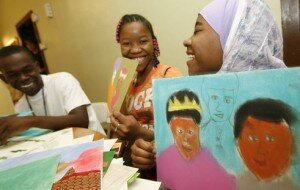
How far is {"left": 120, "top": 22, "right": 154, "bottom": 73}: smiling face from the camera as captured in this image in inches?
49.7

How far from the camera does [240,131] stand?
46 cm

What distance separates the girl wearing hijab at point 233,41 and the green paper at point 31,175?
20 centimetres

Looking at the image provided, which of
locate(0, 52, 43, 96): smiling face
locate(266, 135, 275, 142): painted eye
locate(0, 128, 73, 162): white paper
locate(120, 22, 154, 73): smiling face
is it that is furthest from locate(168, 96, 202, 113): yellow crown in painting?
locate(0, 52, 43, 96): smiling face

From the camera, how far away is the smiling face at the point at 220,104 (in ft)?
1.57

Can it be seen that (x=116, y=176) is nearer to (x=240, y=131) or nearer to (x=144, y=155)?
(x=144, y=155)

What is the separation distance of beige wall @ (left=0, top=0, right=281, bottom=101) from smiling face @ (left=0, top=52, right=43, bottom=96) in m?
0.78

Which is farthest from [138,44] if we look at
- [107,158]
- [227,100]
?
[227,100]

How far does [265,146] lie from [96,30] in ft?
6.92

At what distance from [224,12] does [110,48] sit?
163 centimetres

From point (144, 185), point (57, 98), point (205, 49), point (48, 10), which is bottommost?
point (144, 185)

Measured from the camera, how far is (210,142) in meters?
0.49

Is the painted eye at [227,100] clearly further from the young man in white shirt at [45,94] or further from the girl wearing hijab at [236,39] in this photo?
the young man in white shirt at [45,94]

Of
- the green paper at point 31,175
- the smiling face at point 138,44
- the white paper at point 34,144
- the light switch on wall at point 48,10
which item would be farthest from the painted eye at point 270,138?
the light switch on wall at point 48,10

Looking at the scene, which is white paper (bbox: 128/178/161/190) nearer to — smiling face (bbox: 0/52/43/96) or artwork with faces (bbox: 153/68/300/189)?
artwork with faces (bbox: 153/68/300/189)
